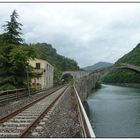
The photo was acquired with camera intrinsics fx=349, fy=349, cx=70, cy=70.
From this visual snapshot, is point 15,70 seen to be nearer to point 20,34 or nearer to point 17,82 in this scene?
point 17,82

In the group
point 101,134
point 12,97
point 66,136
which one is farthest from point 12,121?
point 12,97

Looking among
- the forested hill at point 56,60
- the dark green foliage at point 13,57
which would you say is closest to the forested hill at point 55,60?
the forested hill at point 56,60

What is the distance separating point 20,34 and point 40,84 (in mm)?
35762

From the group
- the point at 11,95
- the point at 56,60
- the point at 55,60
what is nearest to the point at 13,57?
the point at 11,95

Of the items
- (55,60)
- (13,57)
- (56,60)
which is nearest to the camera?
(13,57)

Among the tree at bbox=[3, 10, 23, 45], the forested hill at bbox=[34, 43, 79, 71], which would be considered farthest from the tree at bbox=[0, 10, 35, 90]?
the forested hill at bbox=[34, 43, 79, 71]

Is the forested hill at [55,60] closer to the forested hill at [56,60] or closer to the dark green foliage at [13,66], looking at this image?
the forested hill at [56,60]

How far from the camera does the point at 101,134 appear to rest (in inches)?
1019

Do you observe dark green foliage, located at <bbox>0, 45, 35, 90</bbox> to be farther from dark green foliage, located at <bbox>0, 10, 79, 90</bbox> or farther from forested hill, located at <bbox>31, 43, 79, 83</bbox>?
forested hill, located at <bbox>31, 43, 79, 83</bbox>

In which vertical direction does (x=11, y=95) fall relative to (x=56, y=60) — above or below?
below

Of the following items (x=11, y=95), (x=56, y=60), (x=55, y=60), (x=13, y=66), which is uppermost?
(x=56, y=60)

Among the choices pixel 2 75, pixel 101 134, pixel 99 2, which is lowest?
pixel 101 134

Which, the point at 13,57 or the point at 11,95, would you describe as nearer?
the point at 11,95

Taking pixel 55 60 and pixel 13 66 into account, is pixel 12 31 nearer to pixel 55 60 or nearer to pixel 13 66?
pixel 13 66
